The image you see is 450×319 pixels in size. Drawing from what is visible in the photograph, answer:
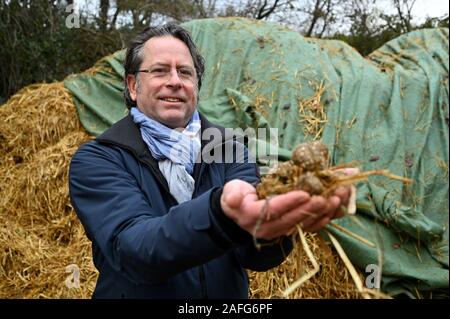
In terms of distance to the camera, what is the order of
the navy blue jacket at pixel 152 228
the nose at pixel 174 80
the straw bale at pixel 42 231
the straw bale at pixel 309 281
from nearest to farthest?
the navy blue jacket at pixel 152 228
the nose at pixel 174 80
the straw bale at pixel 309 281
the straw bale at pixel 42 231

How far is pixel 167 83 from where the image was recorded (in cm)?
172

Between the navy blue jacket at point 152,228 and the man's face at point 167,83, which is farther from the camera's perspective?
the man's face at point 167,83

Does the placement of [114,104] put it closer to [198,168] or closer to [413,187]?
[413,187]

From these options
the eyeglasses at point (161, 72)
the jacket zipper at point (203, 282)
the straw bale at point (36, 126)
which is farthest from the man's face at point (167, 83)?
the straw bale at point (36, 126)

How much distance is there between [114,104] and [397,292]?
2657 millimetres

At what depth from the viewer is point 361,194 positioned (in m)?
3.27

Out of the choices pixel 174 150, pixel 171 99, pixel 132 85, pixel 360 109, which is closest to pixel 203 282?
pixel 174 150

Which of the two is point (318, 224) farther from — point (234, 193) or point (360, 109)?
point (360, 109)

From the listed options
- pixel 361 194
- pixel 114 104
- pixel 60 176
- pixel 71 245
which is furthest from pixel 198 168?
pixel 114 104

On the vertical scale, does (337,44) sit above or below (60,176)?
above

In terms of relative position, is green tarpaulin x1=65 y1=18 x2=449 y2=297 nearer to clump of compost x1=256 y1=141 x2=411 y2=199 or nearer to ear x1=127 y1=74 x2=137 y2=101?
ear x1=127 y1=74 x2=137 y2=101

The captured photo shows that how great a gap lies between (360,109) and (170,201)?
8.86 feet

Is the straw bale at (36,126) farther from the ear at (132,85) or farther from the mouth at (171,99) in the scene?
the mouth at (171,99)

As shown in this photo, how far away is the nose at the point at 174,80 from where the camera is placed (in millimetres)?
1714
